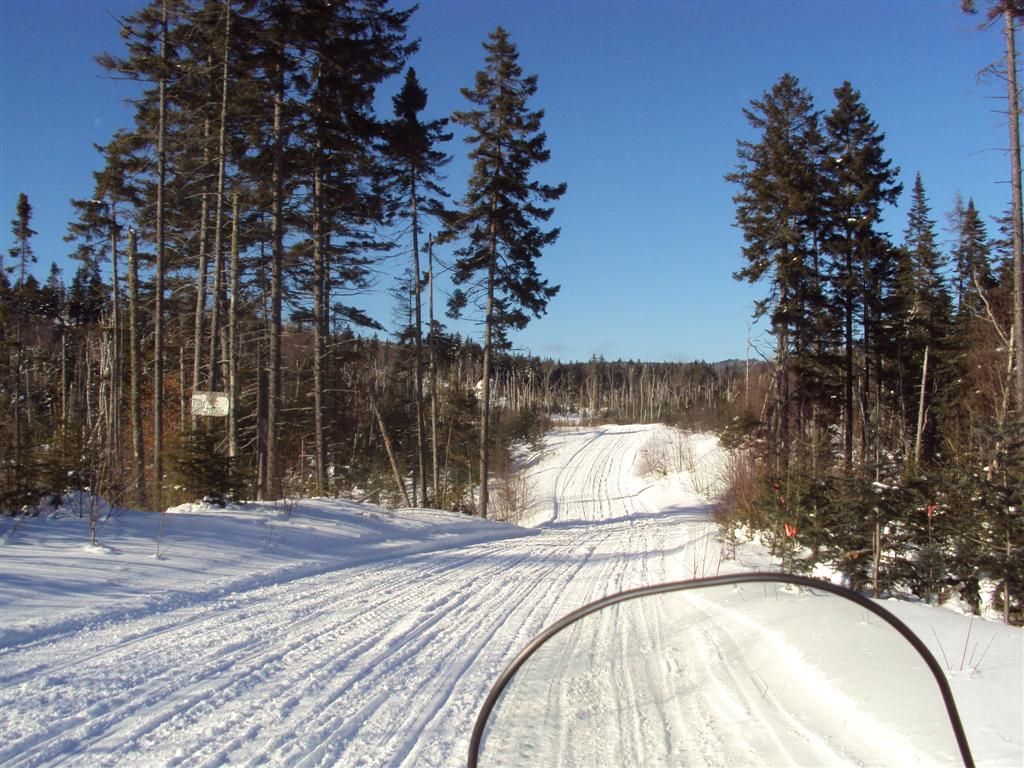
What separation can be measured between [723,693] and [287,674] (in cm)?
330

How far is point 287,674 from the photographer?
4.77 meters

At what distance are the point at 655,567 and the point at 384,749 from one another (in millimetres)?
8413

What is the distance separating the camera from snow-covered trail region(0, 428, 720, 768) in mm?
3615

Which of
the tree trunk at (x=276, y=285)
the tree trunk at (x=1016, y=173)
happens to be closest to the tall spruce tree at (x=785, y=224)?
the tree trunk at (x=1016, y=173)

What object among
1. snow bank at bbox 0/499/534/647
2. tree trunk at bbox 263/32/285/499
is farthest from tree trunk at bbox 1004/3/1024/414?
tree trunk at bbox 263/32/285/499

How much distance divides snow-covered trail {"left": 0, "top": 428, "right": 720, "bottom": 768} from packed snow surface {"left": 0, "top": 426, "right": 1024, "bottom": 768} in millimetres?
19

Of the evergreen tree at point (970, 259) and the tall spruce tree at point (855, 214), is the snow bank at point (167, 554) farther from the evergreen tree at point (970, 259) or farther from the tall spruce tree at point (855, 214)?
the evergreen tree at point (970, 259)

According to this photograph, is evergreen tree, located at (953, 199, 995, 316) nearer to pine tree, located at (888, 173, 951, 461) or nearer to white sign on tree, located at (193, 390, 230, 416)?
pine tree, located at (888, 173, 951, 461)


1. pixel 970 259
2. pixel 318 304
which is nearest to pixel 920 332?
pixel 970 259

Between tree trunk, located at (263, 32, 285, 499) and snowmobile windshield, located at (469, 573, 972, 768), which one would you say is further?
tree trunk, located at (263, 32, 285, 499)

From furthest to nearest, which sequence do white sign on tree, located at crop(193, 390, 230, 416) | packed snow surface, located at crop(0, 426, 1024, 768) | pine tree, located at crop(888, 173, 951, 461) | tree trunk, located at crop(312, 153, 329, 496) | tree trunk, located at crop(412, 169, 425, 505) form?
1. pine tree, located at crop(888, 173, 951, 461)
2. tree trunk, located at crop(412, 169, 425, 505)
3. tree trunk, located at crop(312, 153, 329, 496)
4. white sign on tree, located at crop(193, 390, 230, 416)
5. packed snow surface, located at crop(0, 426, 1024, 768)

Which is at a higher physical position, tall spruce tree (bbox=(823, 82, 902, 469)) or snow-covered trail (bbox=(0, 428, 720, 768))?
tall spruce tree (bbox=(823, 82, 902, 469))

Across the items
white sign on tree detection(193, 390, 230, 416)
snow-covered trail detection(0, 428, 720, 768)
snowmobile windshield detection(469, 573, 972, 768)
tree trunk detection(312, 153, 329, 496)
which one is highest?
tree trunk detection(312, 153, 329, 496)

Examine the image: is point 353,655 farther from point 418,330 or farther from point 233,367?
point 418,330
